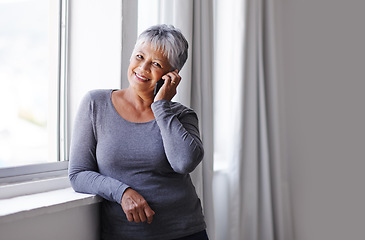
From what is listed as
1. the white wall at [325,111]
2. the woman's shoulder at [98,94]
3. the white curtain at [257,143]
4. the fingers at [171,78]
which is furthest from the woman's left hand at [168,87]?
the white wall at [325,111]

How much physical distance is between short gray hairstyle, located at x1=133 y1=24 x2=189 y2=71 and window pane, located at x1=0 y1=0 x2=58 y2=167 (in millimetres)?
488

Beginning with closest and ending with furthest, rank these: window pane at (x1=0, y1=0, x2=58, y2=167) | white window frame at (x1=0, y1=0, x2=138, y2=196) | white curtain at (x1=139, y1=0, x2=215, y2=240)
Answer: window pane at (x1=0, y1=0, x2=58, y2=167) → white window frame at (x1=0, y1=0, x2=138, y2=196) → white curtain at (x1=139, y1=0, x2=215, y2=240)

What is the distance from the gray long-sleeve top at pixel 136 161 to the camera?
3.86 feet

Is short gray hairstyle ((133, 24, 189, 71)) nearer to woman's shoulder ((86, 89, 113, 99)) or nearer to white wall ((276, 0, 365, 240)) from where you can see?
woman's shoulder ((86, 89, 113, 99))

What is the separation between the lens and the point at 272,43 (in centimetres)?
242

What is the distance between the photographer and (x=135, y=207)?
3.66 ft

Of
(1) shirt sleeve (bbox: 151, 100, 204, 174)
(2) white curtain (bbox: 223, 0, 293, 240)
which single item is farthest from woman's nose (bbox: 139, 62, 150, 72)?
(2) white curtain (bbox: 223, 0, 293, 240)

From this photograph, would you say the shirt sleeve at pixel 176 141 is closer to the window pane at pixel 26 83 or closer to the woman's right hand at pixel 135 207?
the woman's right hand at pixel 135 207

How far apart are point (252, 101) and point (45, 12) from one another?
128 cm

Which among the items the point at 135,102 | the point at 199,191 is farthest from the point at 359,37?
the point at 135,102

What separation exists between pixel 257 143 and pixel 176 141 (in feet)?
4.17

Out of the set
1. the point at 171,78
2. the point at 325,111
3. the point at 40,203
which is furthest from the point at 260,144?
the point at 40,203

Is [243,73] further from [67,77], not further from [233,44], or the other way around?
[67,77]

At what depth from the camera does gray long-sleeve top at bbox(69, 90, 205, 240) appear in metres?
1.18
